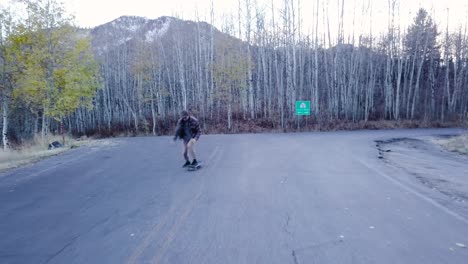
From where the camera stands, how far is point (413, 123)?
2964 cm

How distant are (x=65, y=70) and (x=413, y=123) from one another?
29.2 meters

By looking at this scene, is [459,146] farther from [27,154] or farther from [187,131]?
[27,154]

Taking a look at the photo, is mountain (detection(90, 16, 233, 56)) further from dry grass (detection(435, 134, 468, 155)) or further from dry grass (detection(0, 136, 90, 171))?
dry grass (detection(435, 134, 468, 155))

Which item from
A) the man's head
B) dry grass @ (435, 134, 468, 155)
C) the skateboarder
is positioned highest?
the man's head

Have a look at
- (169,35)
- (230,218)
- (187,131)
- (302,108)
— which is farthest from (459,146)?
(169,35)

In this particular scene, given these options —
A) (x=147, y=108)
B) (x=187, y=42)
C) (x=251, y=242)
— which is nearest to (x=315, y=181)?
(x=251, y=242)

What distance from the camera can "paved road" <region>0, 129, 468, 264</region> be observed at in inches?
163

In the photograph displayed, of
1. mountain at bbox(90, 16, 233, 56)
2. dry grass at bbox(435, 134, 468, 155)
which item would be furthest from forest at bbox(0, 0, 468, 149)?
dry grass at bbox(435, 134, 468, 155)

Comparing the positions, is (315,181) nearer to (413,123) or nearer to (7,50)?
(7,50)

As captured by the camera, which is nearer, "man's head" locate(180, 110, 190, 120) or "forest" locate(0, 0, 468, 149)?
"man's head" locate(180, 110, 190, 120)

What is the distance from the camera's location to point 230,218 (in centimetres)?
539

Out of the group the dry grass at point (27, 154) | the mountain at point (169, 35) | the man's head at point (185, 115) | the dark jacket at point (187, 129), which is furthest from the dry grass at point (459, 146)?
the mountain at point (169, 35)

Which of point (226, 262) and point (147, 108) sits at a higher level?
point (147, 108)

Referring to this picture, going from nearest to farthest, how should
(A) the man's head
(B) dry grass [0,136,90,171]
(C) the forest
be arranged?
(A) the man's head
(B) dry grass [0,136,90,171]
(C) the forest
